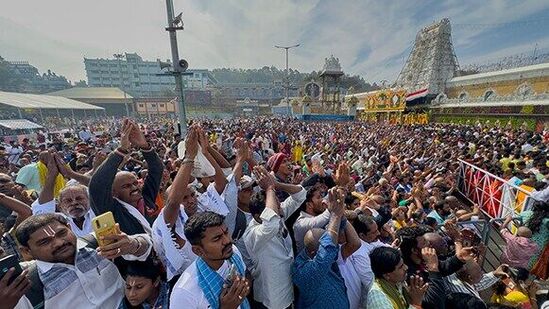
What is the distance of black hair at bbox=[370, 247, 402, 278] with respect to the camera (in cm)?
197

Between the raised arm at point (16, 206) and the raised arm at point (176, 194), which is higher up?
the raised arm at point (176, 194)

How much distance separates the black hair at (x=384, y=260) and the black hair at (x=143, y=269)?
1542 mm

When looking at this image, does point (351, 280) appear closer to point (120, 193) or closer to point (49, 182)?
point (120, 193)

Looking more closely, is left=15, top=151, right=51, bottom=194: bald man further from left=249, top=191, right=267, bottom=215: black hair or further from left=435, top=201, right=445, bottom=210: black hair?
left=435, top=201, right=445, bottom=210: black hair

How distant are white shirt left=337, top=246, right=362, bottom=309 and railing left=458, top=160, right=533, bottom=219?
5.07 metres

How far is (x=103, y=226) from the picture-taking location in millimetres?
1485

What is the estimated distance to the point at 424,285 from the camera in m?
1.93

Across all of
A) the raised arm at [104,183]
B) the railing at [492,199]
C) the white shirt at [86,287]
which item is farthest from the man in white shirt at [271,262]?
the railing at [492,199]

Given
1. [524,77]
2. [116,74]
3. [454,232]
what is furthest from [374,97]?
[116,74]

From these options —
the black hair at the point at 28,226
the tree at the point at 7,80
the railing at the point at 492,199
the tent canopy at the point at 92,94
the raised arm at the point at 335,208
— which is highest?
the tree at the point at 7,80

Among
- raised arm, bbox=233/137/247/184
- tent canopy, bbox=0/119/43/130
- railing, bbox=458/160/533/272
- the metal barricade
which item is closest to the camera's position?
raised arm, bbox=233/137/247/184

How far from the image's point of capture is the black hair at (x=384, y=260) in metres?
1.97

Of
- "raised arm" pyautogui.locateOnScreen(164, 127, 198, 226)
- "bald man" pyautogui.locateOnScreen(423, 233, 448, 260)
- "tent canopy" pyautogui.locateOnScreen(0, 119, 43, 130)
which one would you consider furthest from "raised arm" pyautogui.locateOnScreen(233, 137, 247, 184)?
"tent canopy" pyautogui.locateOnScreen(0, 119, 43, 130)

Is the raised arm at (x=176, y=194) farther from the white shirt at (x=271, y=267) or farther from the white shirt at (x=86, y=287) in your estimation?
the white shirt at (x=271, y=267)
